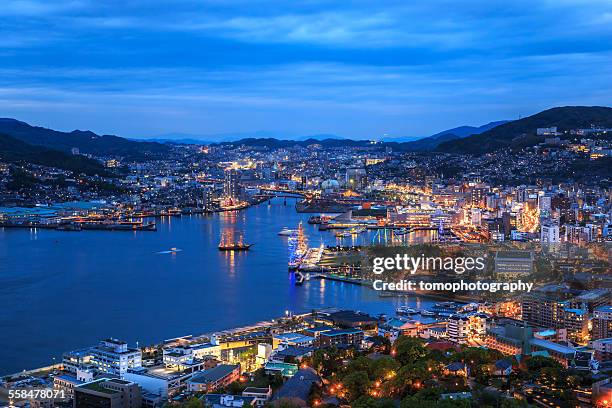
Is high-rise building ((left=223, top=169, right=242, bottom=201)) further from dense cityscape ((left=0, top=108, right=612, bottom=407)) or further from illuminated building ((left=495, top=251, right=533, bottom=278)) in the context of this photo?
illuminated building ((left=495, top=251, right=533, bottom=278))

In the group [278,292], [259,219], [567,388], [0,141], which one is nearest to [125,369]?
[567,388]

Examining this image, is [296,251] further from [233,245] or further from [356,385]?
[356,385]

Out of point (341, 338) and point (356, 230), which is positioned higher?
point (356, 230)

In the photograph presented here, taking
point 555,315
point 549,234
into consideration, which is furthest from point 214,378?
point 549,234

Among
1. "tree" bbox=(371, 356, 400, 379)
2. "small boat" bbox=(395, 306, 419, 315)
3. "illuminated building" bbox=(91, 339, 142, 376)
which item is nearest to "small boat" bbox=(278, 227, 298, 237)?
"small boat" bbox=(395, 306, 419, 315)

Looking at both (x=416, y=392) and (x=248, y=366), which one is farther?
(x=248, y=366)

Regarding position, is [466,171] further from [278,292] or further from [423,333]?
[423,333]
